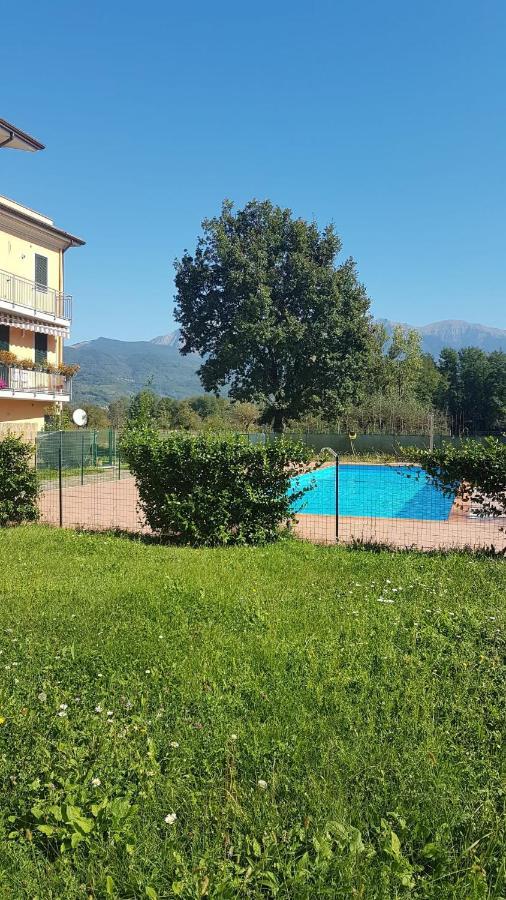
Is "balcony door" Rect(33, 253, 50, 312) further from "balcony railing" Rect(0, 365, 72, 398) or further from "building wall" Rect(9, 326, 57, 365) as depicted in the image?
"balcony railing" Rect(0, 365, 72, 398)

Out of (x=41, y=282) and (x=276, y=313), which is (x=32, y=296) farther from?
(x=276, y=313)

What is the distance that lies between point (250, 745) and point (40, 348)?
2486 cm

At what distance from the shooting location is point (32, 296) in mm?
23734

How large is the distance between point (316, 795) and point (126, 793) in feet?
2.71

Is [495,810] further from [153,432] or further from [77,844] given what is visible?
[153,432]

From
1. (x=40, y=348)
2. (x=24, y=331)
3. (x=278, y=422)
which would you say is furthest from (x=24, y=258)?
(x=278, y=422)

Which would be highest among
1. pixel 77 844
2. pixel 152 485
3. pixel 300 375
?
pixel 300 375

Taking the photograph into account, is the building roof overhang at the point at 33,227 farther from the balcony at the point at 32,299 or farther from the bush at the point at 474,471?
the bush at the point at 474,471

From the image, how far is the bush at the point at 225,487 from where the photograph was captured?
8.48m

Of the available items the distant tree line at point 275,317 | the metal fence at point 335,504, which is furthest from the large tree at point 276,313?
the metal fence at point 335,504

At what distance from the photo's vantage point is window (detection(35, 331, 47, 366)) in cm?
2488

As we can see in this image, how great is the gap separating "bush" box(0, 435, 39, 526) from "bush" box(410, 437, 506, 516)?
6602mm

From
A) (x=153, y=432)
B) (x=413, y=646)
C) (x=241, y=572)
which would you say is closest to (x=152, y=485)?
(x=153, y=432)

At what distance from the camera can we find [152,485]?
8.95m
